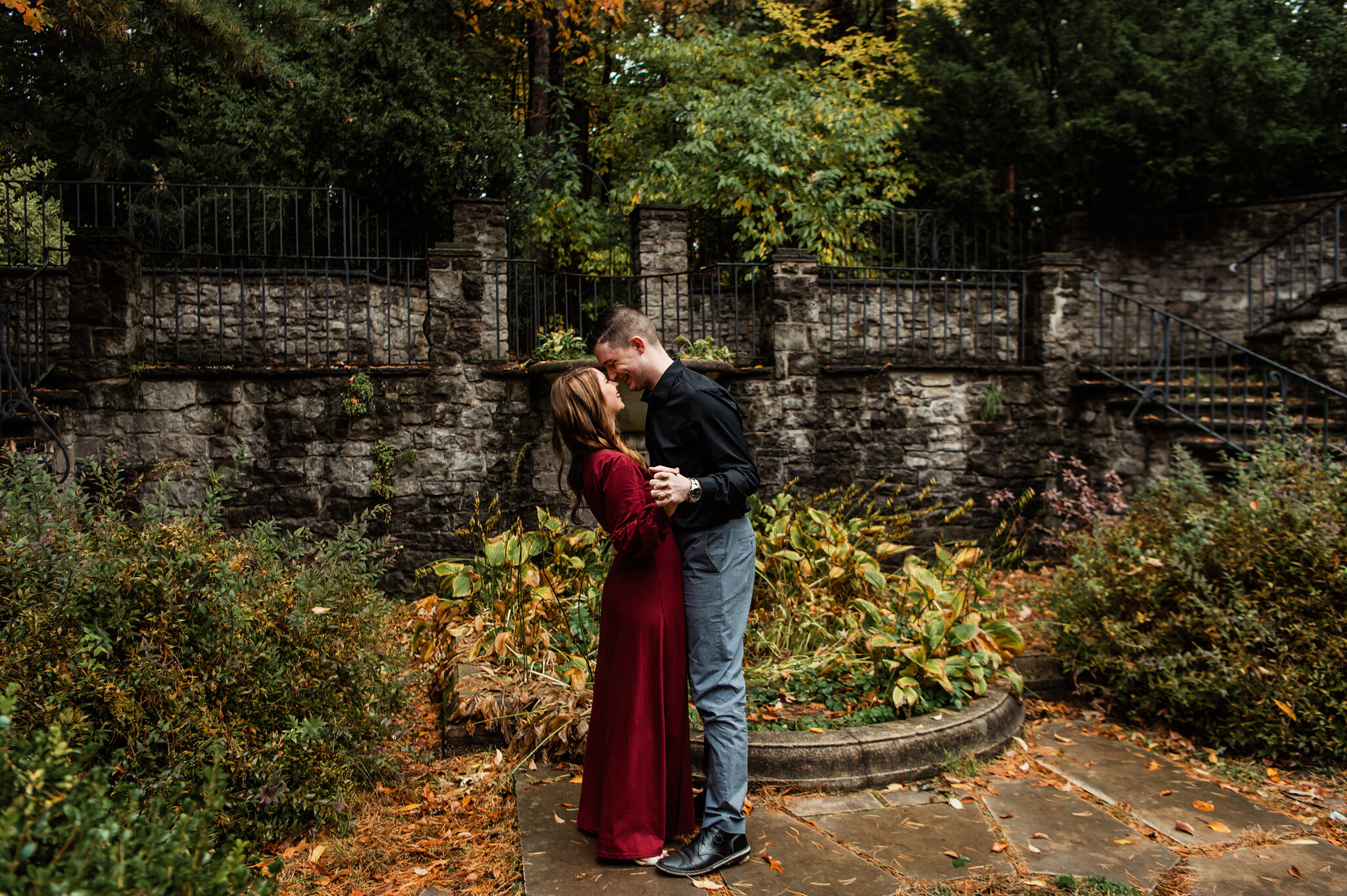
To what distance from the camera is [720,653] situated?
8.99 feet

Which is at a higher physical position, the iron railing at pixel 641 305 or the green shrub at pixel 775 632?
the iron railing at pixel 641 305

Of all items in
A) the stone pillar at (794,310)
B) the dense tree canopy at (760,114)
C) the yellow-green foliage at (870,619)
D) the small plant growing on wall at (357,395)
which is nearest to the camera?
the yellow-green foliage at (870,619)

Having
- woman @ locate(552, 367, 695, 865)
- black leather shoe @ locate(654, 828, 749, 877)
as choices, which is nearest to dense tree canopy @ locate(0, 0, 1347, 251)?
woman @ locate(552, 367, 695, 865)

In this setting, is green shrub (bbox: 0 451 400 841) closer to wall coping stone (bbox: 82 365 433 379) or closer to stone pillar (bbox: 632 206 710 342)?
wall coping stone (bbox: 82 365 433 379)

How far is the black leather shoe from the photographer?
2627 millimetres

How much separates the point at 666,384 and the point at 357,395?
4.66 m

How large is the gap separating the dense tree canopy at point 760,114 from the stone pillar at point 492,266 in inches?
43.7

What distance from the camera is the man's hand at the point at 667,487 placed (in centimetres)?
259

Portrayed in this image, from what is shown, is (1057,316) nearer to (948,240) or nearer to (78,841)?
(948,240)

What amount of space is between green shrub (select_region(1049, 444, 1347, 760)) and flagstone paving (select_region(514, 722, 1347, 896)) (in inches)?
20.8

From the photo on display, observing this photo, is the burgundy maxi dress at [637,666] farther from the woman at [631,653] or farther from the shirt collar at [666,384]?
the shirt collar at [666,384]

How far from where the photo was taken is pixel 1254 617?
12.9 ft

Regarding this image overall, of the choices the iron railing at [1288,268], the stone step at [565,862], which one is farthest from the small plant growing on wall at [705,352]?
the iron railing at [1288,268]

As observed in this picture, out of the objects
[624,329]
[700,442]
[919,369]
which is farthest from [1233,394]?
[624,329]
